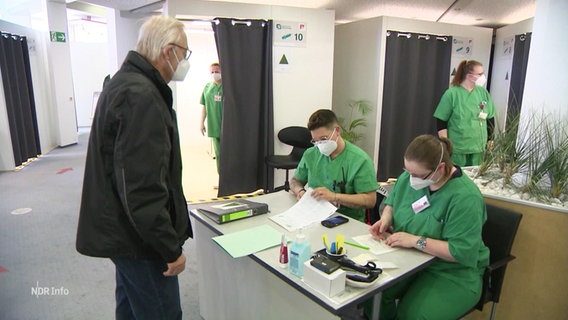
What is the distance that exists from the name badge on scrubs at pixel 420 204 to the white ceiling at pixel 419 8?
319 centimetres

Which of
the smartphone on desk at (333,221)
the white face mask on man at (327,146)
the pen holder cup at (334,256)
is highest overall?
the white face mask on man at (327,146)

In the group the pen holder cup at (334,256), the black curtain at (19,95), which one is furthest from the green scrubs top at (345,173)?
the black curtain at (19,95)

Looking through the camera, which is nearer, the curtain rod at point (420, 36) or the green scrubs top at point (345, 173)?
the green scrubs top at point (345, 173)

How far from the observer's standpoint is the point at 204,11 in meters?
3.78

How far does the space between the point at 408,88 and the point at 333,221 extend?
3.48 metres

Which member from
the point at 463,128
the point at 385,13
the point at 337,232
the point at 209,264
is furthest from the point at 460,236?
the point at 385,13

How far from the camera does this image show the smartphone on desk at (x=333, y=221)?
1.82m

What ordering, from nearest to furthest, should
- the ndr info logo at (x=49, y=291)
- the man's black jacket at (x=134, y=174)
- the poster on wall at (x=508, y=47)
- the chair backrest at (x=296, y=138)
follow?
the man's black jacket at (x=134, y=174), the ndr info logo at (x=49, y=291), the chair backrest at (x=296, y=138), the poster on wall at (x=508, y=47)

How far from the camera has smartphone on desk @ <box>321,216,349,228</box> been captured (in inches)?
71.8

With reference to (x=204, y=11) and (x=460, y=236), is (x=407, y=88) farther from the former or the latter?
(x=460, y=236)

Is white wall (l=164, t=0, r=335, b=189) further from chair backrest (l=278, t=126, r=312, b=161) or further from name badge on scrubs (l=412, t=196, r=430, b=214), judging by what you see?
name badge on scrubs (l=412, t=196, r=430, b=214)

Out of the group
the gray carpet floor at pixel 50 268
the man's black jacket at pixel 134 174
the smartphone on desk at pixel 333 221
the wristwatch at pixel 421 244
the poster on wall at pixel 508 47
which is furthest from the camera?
the poster on wall at pixel 508 47

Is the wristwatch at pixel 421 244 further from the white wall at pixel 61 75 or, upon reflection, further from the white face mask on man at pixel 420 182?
the white wall at pixel 61 75

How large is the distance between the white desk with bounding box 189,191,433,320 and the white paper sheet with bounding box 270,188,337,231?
0.15ft
